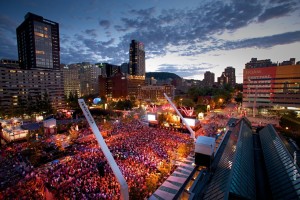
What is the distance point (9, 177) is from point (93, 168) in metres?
9.21

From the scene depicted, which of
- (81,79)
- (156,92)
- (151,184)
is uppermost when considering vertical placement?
(81,79)

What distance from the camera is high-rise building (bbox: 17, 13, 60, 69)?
108 m

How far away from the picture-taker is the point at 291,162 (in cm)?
1436

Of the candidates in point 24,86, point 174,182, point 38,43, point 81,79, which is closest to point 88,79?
point 81,79

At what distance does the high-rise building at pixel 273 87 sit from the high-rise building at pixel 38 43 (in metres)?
125

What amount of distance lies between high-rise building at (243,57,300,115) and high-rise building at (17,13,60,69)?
4905 inches

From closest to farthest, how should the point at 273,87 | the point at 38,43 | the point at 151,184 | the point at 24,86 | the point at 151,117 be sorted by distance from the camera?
the point at 151,184
the point at 151,117
the point at 273,87
the point at 24,86
the point at 38,43

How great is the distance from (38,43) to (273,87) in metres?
137

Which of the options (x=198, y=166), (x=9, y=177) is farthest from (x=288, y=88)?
(x=9, y=177)

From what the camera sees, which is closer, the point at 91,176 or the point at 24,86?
the point at 91,176

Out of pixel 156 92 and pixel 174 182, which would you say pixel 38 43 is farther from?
pixel 174 182

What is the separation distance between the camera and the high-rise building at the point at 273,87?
61656mm

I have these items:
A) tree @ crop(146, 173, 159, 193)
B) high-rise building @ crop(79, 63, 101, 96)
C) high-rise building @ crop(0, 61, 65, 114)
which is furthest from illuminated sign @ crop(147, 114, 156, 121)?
high-rise building @ crop(79, 63, 101, 96)

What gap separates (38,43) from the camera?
111 m
